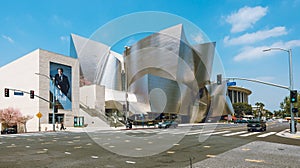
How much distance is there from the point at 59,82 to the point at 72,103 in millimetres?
5138

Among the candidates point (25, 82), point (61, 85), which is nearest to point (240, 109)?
point (61, 85)

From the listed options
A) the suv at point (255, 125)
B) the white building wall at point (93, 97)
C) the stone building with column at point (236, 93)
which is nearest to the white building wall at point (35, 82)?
the white building wall at point (93, 97)

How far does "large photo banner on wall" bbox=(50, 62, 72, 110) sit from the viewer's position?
158 ft

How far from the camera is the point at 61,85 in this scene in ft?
162

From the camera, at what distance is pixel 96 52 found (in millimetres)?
87438

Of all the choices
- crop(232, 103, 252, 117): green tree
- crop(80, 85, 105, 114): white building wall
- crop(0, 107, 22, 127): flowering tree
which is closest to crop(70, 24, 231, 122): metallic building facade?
crop(80, 85, 105, 114): white building wall

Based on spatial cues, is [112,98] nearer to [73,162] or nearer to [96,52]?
[96,52]

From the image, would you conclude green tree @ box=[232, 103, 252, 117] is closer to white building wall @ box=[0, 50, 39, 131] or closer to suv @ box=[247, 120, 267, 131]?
suv @ box=[247, 120, 267, 131]

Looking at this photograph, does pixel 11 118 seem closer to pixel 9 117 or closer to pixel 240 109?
pixel 9 117

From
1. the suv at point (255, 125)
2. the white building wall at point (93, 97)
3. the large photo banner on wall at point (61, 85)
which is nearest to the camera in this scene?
the suv at point (255, 125)

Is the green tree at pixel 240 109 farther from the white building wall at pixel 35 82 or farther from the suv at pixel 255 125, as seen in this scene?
the suv at pixel 255 125

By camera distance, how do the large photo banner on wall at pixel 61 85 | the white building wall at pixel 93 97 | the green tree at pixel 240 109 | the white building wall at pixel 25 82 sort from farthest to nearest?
the green tree at pixel 240 109
the white building wall at pixel 93 97
the large photo banner on wall at pixel 61 85
the white building wall at pixel 25 82

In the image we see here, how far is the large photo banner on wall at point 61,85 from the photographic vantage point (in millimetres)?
48256

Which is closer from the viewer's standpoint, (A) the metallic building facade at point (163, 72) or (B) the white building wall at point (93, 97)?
(B) the white building wall at point (93, 97)
